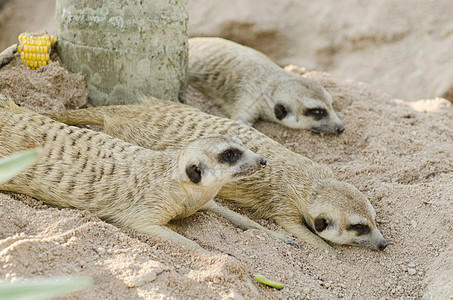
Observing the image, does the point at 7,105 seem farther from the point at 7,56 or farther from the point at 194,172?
the point at 194,172

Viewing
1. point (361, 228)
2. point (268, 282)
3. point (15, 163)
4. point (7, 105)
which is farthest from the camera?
point (7, 105)

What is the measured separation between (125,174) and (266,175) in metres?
0.87

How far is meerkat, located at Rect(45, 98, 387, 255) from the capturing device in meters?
2.84

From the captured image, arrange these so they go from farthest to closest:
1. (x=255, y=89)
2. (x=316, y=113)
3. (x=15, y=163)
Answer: (x=255, y=89)
(x=316, y=113)
(x=15, y=163)

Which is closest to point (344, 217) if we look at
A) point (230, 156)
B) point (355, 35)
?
point (230, 156)

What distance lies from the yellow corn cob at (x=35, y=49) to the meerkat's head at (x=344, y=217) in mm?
1979

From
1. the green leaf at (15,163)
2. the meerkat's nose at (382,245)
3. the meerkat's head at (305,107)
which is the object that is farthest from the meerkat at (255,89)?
the green leaf at (15,163)

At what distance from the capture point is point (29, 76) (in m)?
3.33

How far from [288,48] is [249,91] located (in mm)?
1129

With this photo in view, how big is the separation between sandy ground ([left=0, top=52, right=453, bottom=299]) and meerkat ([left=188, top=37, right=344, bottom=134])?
0.39 ft

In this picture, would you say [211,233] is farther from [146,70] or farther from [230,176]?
[146,70]

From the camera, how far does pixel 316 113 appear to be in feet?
12.7

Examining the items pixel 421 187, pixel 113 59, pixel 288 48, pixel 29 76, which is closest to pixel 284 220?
pixel 421 187

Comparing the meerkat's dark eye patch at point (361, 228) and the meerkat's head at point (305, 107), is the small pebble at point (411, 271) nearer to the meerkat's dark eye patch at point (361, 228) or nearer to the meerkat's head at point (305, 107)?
the meerkat's dark eye patch at point (361, 228)
